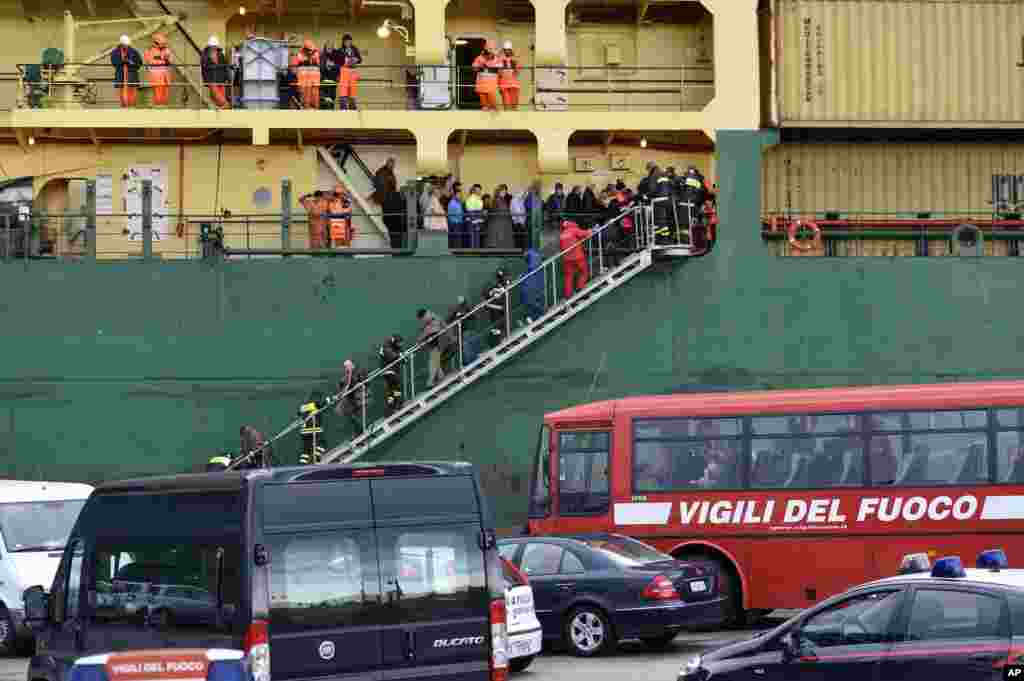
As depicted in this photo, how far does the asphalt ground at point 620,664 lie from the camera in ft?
54.4

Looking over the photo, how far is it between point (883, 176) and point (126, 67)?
1287 centimetres

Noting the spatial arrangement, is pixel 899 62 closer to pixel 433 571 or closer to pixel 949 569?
pixel 949 569

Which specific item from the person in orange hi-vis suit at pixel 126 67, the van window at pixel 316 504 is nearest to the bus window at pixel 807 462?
the van window at pixel 316 504

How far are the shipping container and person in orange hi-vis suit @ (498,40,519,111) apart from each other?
4710 mm

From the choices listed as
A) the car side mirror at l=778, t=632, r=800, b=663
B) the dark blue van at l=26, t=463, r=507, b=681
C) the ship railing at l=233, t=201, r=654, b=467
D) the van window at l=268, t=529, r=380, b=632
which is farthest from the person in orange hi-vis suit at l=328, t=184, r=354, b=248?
the car side mirror at l=778, t=632, r=800, b=663

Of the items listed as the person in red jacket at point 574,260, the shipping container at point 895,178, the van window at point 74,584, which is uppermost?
the shipping container at point 895,178

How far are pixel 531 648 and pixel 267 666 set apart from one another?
5433mm

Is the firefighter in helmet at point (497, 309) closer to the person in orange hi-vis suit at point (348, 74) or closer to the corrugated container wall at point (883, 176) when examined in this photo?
the person in orange hi-vis suit at point (348, 74)

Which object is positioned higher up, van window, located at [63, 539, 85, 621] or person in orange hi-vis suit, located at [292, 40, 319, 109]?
person in orange hi-vis suit, located at [292, 40, 319, 109]

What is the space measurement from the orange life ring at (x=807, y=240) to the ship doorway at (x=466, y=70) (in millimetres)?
5611

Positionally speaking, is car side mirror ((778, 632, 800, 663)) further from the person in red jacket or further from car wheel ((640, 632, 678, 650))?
the person in red jacket

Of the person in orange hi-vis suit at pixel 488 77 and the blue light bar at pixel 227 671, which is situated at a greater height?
the person in orange hi-vis suit at pixel 488 77

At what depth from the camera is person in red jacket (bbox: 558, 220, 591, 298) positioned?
27562 mm

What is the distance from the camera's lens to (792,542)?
67.8ft
